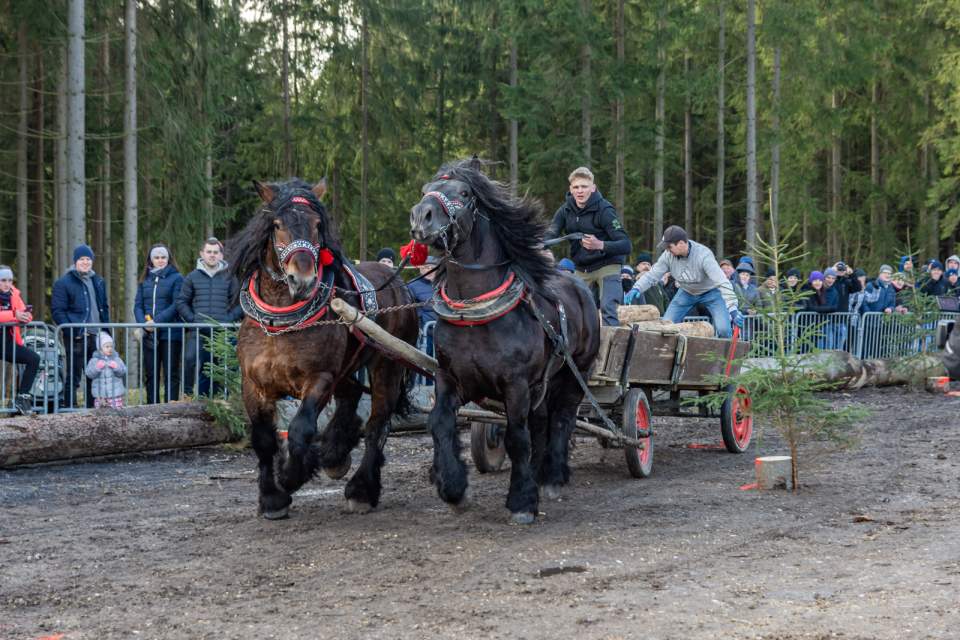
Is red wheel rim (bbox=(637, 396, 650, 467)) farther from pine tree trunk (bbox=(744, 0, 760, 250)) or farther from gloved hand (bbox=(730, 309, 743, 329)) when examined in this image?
pine tree trunk (bbox=(744, 0, 760, 250))

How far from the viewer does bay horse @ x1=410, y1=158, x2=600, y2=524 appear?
22.7 feet

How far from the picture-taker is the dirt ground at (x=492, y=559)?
488cm

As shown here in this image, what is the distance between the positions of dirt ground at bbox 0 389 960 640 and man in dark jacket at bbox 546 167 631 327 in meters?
1.46

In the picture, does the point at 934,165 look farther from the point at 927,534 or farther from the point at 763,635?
the point at 763,635

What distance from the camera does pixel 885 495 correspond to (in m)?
8.14

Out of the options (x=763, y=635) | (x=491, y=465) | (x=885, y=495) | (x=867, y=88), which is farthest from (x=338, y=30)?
(x=763, y=635)

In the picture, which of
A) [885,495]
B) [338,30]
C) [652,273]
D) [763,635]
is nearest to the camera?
[763,635]

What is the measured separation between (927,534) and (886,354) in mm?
13859

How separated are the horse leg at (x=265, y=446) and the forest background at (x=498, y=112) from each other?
1174cm

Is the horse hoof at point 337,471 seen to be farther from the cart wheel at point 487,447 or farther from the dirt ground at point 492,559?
the cart wheel at point 487,447

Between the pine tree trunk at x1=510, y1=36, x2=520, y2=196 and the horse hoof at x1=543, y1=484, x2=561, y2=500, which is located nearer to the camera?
the horse hoof at x1=543, y1=484, x2=561, y2=500

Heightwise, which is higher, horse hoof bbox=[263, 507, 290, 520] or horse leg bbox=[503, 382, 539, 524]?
horse leg bbox=[503, 382, 539, 524]

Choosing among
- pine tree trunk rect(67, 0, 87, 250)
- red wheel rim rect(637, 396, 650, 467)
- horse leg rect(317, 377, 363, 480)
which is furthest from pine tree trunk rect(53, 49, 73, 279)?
red wheel rim rect(637, 396, 650, 467)

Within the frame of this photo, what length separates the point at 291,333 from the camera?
716 cm
